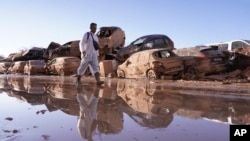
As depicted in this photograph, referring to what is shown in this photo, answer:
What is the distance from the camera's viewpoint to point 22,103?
25.9ft

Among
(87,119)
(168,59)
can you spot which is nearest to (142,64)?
(168,59)

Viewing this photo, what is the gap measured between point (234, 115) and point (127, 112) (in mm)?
1746

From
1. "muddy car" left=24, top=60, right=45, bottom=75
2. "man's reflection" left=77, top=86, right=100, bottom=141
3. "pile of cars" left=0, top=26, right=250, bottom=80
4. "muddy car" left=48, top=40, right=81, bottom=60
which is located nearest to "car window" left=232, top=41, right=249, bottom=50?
"pile of cars" left=0, top=26, right=250, bottom=80

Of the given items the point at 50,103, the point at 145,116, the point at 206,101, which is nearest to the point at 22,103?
Answer: the point at 50,103

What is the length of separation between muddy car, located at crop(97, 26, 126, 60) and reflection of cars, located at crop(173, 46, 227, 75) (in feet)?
24.1

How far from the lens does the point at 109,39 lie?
24656 millimetres

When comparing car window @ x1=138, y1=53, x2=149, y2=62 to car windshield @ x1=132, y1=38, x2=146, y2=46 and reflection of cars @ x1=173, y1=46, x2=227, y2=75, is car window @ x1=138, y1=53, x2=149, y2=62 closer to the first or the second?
reflection of cars @ x1=173, y1=46, x2=227, y2=75

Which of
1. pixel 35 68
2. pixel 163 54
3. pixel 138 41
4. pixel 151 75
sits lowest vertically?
pixel 151 75

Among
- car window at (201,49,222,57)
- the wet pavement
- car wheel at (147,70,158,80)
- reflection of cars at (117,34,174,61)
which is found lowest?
the wet pavement

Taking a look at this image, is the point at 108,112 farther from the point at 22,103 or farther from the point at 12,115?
the point at 22,103

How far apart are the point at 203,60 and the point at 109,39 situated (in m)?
9.23

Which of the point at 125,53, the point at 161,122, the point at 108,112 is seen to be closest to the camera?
the point at 161,122

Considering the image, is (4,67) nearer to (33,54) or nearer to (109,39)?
(33,54)

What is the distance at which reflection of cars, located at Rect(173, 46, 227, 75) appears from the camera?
1673 centimetres
